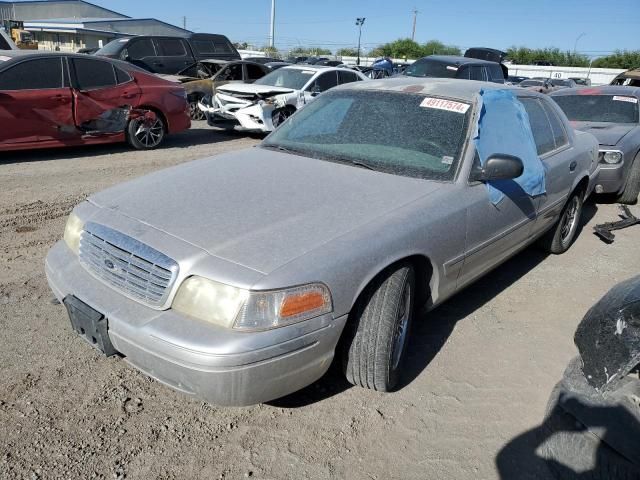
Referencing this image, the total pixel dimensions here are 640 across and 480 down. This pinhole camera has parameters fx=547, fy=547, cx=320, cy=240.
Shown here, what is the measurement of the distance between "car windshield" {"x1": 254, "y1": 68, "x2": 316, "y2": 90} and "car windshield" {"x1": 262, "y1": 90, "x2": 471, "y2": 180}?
7029 millimetres

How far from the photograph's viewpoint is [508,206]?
3.66 meters

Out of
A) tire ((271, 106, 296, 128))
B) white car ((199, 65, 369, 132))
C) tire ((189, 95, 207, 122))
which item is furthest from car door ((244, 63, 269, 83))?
tire ((271, 106, 296, 128))

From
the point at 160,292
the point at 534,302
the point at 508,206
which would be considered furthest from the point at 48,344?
the point at 534,302

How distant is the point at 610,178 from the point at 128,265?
6.25m

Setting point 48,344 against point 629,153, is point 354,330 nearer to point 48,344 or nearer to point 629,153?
point 48,344

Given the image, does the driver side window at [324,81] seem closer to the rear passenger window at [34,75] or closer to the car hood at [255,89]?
the car hood at [255,89]

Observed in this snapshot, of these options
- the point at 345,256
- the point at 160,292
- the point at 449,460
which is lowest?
the point at 449,460

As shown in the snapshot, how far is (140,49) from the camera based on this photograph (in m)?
13.9

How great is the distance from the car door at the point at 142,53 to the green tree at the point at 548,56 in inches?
2489

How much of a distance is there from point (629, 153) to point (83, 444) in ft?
22.6

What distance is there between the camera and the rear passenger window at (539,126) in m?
4.26

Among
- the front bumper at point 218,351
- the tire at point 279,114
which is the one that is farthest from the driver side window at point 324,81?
the front bumper at point 218,351

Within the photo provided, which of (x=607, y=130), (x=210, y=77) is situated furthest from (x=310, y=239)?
(x=210, y=77)

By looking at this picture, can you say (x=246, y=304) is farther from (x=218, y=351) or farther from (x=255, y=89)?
(x=255, y=89)
